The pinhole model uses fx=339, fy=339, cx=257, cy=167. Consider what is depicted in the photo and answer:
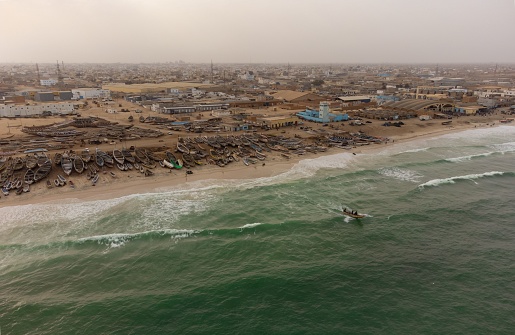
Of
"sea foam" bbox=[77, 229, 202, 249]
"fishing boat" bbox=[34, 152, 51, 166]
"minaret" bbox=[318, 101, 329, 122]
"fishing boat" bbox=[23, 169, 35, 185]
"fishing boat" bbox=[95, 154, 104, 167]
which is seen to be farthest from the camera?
"minaret" bbox=[318, 101, 329, 122]

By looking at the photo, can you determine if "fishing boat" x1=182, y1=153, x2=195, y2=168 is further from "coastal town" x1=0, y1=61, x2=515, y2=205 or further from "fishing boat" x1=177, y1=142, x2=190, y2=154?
"fishing boat" x1=177, y1=142, x2=190, y2=154

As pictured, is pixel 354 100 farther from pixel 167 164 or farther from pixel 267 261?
pixel 267 261

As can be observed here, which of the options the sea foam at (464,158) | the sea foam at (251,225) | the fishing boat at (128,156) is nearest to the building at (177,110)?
the fishing boat at (128,156)

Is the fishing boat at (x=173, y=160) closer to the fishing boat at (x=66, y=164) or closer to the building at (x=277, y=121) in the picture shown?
the fishing boat at (x=66, y=164)

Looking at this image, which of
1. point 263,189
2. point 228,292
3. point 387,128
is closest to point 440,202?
point 263,189

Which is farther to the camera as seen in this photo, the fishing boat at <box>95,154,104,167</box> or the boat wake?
the fishing boat at <box>95,154,104,167</box>

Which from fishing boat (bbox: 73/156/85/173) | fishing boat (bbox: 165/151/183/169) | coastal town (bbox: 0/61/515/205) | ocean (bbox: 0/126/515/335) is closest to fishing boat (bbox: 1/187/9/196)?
coastal town (bbox: 0/61/515/205)

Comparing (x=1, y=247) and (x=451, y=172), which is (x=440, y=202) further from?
(x=1, y=247)
